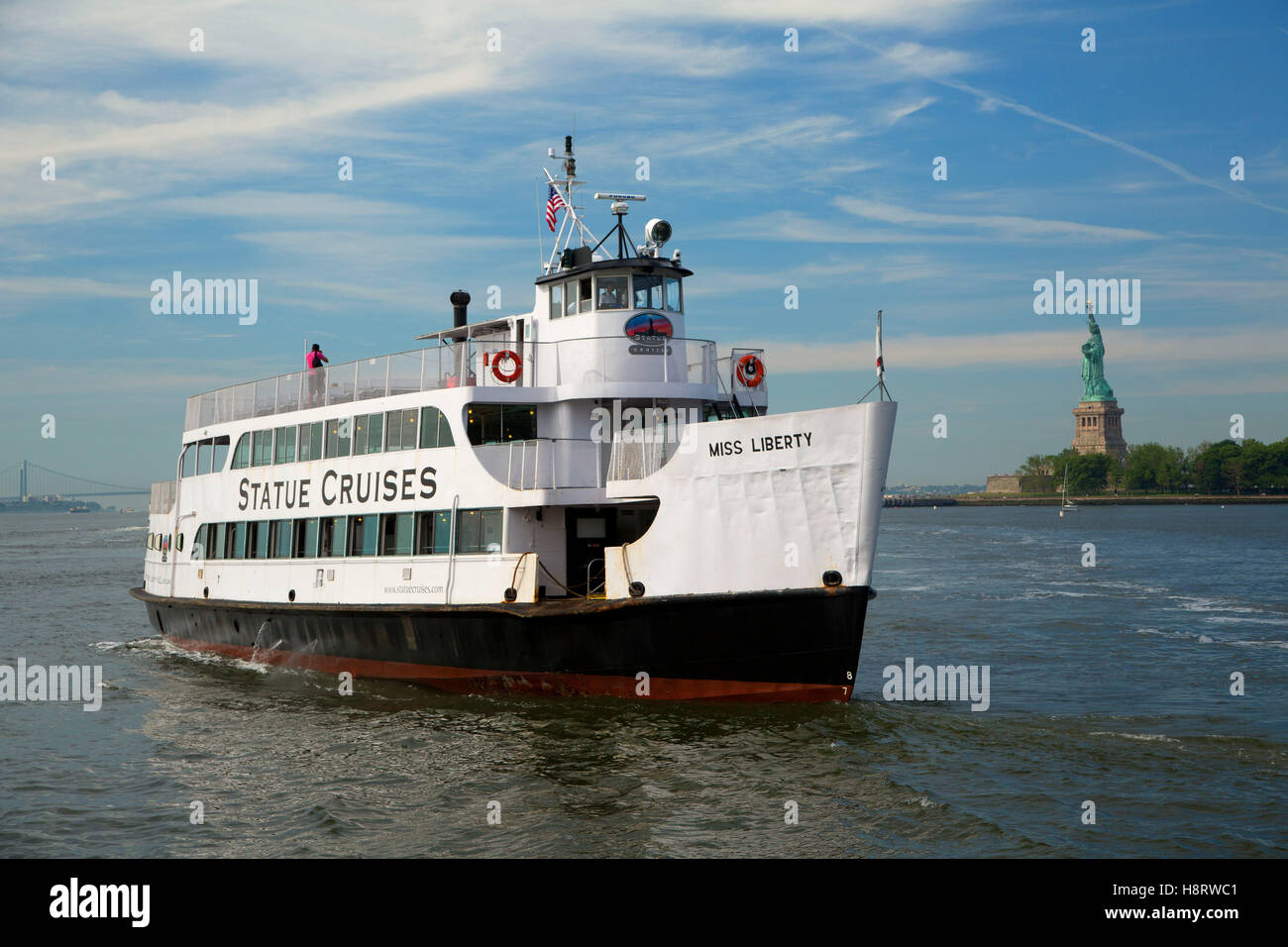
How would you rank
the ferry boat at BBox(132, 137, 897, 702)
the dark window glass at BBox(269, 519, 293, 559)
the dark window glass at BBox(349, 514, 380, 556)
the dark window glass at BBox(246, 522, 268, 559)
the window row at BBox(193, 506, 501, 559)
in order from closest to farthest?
the ferry boat at BBox(132, 137, 897, 702) → the window row at BBox(193, 506, 501, 559) → the dark window glass at BBox(349, 514, 380, 556) → the dark window glass at BBox(269, 519, 293, 559) → the dark window glass at BBox(246, 522, 268, 559)

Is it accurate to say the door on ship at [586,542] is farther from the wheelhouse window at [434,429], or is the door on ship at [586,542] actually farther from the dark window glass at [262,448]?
the dark window glass at [262,448]

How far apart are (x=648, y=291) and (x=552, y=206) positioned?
3876 mm

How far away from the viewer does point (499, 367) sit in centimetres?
1841

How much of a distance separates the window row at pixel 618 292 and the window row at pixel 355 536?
4.10m

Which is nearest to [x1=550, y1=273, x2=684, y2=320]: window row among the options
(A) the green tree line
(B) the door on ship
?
(B) the door on ship

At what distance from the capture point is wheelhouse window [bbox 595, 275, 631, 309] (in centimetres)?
1870

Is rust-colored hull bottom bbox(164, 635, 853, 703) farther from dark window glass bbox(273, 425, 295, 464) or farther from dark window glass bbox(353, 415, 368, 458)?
dark window glass bbox(273, 425, 295, 464)

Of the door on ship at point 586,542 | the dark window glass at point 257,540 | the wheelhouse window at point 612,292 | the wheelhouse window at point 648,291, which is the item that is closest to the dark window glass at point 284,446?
the dark window glass at point 257,540

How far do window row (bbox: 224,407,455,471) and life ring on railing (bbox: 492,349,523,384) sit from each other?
1268 mm

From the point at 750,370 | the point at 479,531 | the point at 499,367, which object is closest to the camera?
the point at 479,531

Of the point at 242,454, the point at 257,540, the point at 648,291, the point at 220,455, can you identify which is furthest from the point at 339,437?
the point at 648,291

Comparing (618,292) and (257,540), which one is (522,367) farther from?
(257,540)
